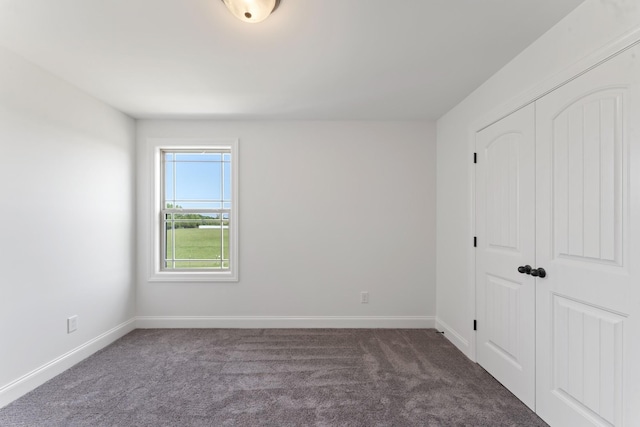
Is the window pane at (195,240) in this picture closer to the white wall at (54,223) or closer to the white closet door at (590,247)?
the white wall at (54,223)

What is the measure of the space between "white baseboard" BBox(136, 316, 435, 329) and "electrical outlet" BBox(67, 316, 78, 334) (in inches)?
34.9

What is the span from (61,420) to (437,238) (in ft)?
12.1

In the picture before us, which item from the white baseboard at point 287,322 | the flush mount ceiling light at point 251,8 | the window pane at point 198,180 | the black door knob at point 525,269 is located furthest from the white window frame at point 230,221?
the black door knob at point 525,269

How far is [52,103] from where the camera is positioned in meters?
2.42

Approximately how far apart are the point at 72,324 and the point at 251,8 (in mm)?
2991

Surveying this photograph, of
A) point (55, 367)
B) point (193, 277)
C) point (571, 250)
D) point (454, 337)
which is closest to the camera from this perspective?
point (571, 250)

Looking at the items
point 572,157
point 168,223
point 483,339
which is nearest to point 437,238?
point 483,339

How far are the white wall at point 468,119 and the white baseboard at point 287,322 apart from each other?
403 mm

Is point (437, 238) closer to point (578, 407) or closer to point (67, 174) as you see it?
point (578, 407)

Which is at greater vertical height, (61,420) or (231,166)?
(231,166)

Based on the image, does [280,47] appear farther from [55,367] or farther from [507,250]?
[55,367]

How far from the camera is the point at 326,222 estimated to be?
11.6 feet

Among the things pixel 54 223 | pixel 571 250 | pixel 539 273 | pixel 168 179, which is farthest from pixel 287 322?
pixel 571 250

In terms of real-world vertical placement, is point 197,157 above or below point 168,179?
above
